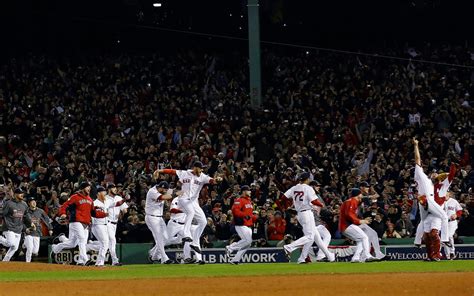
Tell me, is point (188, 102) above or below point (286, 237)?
above

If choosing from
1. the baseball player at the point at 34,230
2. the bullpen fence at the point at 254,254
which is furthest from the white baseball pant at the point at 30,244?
the bullpen fence at the point at 254,254

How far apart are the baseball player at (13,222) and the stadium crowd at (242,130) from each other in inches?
94.5

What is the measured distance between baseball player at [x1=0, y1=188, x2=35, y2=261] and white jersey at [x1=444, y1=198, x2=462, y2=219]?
11205mm

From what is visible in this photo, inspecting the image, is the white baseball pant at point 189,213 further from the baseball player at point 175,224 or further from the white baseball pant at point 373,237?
the white baseball pant at point 373,237

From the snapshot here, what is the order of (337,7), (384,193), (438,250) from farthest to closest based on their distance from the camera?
(337,7) < (384,193) < (438,250)

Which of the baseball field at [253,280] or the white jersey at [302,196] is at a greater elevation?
the white jersey at [302,196]

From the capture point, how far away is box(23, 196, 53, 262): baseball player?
3042cm

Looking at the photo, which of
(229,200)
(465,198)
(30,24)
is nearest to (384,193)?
(465,198)

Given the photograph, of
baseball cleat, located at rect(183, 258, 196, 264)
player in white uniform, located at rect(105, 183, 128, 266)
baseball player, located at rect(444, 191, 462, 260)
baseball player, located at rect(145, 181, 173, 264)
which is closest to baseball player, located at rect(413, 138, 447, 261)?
baseball player, located at rect(444, 191, 462, 260)

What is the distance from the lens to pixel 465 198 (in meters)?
29.9

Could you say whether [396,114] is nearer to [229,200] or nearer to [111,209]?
[229,200]

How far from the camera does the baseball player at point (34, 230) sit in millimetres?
30422

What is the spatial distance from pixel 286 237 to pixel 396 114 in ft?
27.5

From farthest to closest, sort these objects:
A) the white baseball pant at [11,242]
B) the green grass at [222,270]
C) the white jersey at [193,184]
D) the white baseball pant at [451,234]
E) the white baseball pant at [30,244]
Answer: the white baseball pant at [30,244] < the white baseball pant at [11,242] < the white baseball pant at [451,234] < the white jersey at [193,184] < the green grass at [222,270]
